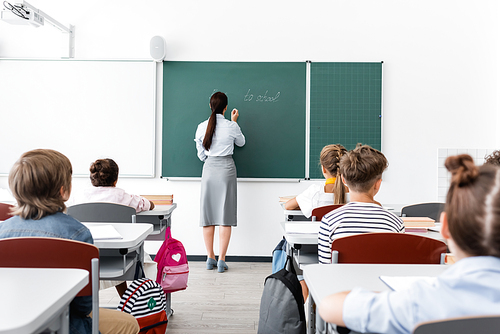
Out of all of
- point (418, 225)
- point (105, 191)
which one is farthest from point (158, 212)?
point (418, 225)

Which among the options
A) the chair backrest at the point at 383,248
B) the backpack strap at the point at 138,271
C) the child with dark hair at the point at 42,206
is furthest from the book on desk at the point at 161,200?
the chair backrest at the point at 383,248

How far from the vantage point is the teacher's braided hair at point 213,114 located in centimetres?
366

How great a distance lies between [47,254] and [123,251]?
1.77 ft

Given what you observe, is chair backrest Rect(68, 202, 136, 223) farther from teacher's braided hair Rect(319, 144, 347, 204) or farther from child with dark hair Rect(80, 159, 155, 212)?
teacher's braided hair Rect(319, 144, 347, 204)

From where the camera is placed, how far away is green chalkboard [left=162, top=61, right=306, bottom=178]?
3959 mm

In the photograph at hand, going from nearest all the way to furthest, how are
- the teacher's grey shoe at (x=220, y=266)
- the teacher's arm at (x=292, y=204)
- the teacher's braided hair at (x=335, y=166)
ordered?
1. the teacher's braided hair at (x=335, y=166)
2. the teacher's arm at (x=292, y=204)
3. the teacher's grey shoe at (x=220, y=266)

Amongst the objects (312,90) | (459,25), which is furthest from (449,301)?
(459,25)

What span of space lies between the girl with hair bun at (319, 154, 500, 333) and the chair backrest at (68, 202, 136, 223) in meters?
1.88

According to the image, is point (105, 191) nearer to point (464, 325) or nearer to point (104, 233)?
point (104, 233)

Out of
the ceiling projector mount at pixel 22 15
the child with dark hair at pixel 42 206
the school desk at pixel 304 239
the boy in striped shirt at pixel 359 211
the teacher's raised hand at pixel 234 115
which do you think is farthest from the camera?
the teacher's raised hand at pixel 234 115

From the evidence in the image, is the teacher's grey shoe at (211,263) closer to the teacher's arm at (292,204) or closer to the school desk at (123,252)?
the teacher's arm at (292,204)

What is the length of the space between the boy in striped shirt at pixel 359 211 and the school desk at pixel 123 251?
0.79 meters

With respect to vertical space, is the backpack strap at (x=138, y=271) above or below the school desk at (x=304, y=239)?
below

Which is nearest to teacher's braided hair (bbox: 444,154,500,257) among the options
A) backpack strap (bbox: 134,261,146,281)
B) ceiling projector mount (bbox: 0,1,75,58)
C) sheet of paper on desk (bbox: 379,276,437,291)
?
sheet of paper on desk (bbox: 379,276,437,291)
